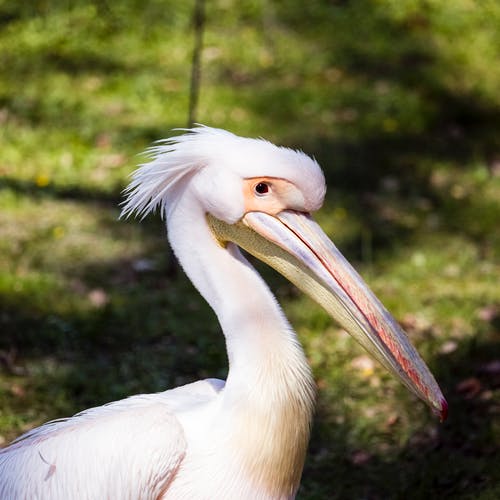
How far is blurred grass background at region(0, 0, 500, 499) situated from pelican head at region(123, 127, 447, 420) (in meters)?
1.25

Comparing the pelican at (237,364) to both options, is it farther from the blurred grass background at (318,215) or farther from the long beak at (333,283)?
the blurred grass background at (318,215)

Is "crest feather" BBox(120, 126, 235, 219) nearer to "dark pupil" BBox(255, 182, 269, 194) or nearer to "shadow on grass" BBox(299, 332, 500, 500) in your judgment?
"dark pupil" BBox(255, 182, 269, 194)

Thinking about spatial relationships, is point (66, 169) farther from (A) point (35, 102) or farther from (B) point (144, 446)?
(B) point (144, 446)

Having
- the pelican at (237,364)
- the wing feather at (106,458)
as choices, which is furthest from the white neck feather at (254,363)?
the wing feather at (106,458)

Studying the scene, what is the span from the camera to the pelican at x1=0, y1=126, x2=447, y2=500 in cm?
298

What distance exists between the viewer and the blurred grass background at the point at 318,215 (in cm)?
464

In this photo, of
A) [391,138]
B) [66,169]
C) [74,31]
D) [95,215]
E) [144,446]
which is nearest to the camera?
[144,446]

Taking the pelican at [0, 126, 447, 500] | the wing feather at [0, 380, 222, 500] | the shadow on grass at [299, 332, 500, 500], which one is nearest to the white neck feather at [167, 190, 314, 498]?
the pelican at [0, 126, 447, 500]

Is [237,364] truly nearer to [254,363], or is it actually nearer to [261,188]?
[254,363]

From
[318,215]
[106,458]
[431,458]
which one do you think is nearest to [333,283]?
[106,458]

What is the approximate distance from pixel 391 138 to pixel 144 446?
539 cm

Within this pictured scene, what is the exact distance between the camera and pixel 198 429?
3.06 meters

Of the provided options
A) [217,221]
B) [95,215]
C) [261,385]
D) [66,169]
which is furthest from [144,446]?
[66,169]

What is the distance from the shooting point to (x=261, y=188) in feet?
9.89
